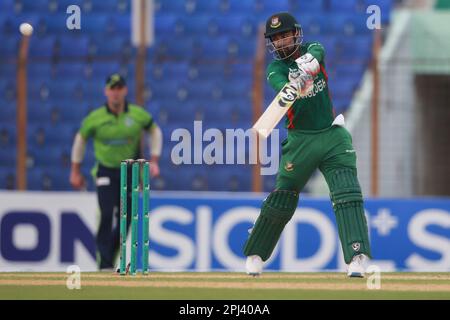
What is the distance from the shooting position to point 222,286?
9586mm

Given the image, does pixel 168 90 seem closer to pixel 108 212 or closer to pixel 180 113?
pixel 180 113

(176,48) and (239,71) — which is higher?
(176,48)

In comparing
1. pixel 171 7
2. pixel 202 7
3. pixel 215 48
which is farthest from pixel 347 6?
pixel 171 7

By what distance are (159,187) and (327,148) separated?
23.2 feet

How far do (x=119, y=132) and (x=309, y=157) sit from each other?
13.5ft

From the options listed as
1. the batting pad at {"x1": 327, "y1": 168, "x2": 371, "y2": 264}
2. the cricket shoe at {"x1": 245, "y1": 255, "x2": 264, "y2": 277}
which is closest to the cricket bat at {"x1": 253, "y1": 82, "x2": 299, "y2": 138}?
the batting pad at {"x1": 327, "y1": 168, "x2": 371, "y2": 264}

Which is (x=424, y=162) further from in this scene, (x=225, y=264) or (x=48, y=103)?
(x=48, y=103)

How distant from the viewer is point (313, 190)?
55.2 ft

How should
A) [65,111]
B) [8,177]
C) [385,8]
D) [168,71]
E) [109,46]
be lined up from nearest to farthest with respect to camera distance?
[8,177], [65,111], [168,71], [385,8], [109,46]

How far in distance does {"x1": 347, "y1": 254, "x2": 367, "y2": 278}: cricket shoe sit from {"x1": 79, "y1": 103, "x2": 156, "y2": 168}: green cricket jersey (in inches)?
164

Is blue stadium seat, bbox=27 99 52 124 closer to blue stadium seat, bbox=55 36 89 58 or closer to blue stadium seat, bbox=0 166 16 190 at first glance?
blue stadium seat, bbox=55 36 89 58

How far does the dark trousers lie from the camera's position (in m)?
13.4

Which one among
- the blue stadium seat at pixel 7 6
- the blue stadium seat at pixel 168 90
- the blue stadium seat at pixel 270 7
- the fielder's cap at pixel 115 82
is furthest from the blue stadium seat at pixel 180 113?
the fielder's cap at pixel 115 82
